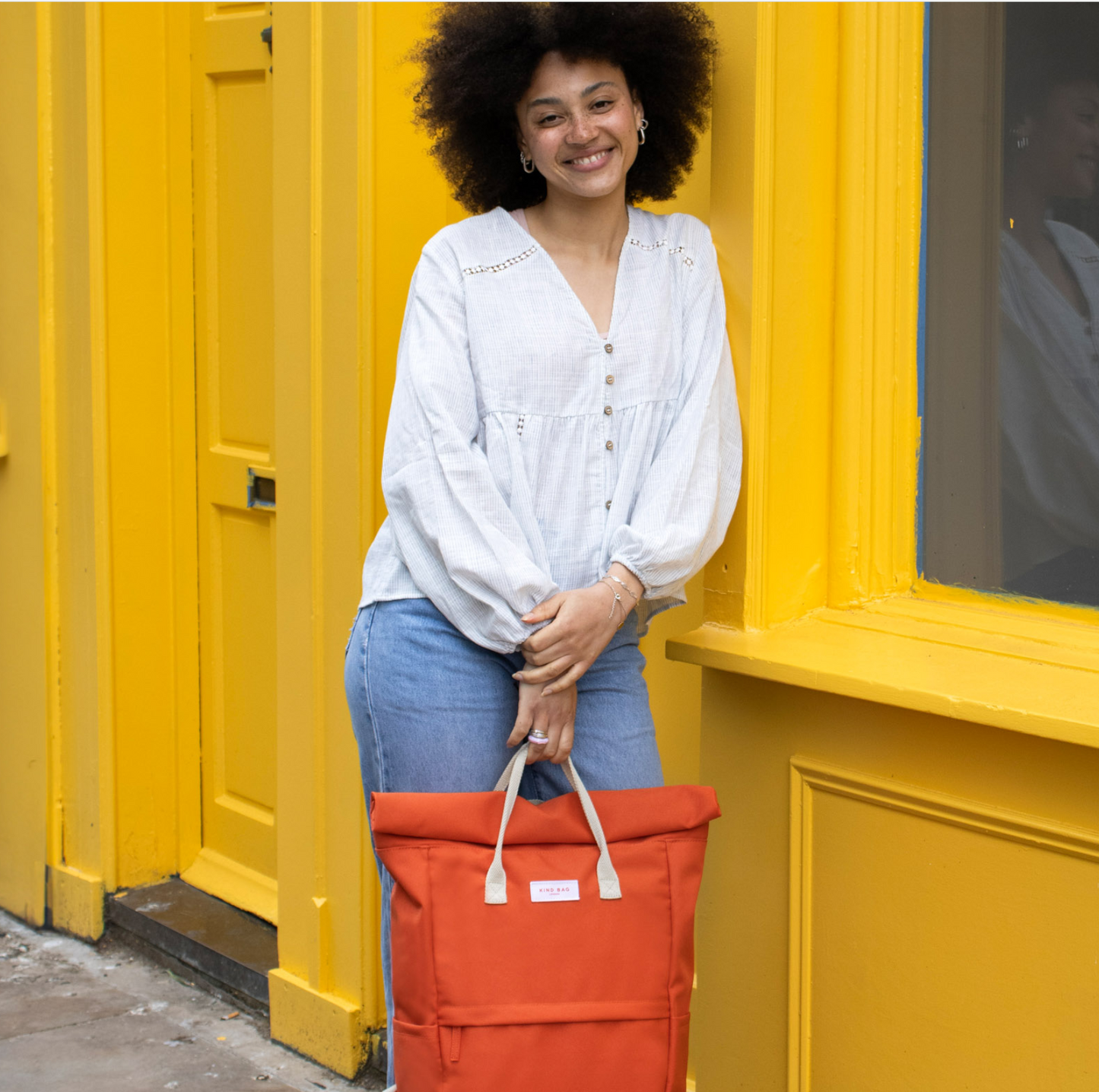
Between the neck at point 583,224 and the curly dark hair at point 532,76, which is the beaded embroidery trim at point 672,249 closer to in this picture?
the neck at point 583,224

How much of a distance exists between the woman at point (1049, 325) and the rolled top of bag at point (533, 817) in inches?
26.0

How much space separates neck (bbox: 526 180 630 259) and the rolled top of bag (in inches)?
32.3

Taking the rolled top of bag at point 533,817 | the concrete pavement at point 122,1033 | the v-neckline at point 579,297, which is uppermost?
the v-neckline at point 579,297

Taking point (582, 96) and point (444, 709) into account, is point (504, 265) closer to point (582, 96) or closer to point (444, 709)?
point (582, 96)

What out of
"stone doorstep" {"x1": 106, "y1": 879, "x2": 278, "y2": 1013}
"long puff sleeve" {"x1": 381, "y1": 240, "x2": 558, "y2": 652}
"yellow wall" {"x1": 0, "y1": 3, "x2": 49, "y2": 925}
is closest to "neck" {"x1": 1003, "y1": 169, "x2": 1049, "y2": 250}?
"long puff sleeve" {"x1": 381, "y1": 240, "x2": 558, "y2": 652}

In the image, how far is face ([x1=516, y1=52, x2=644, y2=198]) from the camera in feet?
6.53

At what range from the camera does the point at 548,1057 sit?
1.81 metres

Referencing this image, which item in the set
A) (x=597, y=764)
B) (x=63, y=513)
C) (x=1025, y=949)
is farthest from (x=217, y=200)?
(x=1025, y=949)

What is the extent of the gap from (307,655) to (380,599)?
101cm

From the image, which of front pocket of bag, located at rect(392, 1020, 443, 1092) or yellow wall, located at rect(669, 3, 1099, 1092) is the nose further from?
front pocket of bag, located at rect(392, 1020, 443, 1092)

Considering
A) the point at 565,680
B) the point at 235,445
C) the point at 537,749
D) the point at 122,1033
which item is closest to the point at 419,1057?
the point at 537,749

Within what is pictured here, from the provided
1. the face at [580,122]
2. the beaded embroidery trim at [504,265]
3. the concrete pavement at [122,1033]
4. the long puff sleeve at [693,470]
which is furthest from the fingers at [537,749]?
the concrete pavement at [122,1033]

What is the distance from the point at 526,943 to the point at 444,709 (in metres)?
0.35

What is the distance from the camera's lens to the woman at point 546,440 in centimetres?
192
